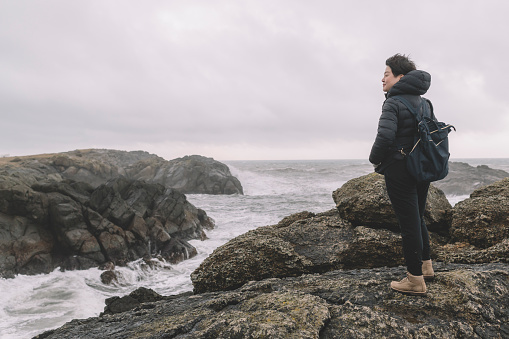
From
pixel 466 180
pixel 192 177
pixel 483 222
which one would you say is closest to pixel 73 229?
pixel 483 222

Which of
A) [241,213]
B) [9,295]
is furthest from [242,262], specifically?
[241,213]

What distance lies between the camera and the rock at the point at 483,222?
16.8ft

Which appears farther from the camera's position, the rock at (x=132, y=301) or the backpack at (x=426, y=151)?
the rock at (x=132, y=301)

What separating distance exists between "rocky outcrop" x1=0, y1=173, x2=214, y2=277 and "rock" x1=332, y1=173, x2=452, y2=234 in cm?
1424

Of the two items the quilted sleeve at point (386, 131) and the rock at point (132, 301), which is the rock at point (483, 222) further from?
the rock at point (132, 301)

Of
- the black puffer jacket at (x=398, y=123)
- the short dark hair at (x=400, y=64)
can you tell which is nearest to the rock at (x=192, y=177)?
the short dark hair at (x=400, y=64)

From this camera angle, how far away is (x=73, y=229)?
16.7 m

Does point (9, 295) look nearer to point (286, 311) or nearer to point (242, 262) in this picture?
point (242, 262)

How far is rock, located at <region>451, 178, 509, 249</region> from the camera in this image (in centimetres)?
513

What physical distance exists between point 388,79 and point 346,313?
2.72 metres

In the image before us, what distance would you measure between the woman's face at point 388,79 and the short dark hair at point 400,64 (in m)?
0.04

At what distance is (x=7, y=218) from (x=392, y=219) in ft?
62.2

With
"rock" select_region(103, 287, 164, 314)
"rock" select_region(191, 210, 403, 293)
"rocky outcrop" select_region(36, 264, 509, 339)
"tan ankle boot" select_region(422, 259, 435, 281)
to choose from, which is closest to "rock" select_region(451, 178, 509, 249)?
"rock" select_region(191, 210, 403, 293)

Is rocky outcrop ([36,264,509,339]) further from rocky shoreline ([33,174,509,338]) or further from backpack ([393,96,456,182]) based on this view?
backpack ([393,96,456,182])
